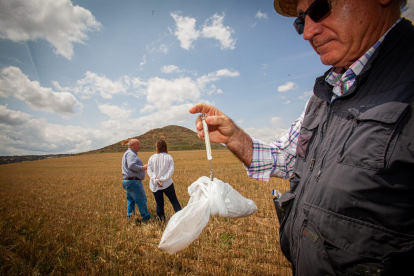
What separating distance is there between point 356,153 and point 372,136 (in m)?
0.11

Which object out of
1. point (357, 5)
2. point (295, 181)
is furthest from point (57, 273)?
point (357, 5)

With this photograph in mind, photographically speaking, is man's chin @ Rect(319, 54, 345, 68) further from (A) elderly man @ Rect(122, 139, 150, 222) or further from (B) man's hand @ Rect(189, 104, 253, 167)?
(A) elderly man @ Rect(122, 139, 150, 222)

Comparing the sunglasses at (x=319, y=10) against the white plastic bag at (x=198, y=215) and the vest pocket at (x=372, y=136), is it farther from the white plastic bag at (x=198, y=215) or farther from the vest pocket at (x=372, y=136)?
the white plastic bag at (x=198, y=215)

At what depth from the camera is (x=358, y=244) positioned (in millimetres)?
918

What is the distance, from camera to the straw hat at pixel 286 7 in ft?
6.29

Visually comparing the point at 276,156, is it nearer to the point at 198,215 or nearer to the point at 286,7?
the point at 198,215

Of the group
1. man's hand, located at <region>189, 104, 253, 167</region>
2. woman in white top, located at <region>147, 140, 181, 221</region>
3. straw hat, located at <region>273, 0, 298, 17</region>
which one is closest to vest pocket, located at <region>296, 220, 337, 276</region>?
man's hand, located at <region>189, 104, 253, 167</region>

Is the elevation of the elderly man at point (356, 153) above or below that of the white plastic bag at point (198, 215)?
above

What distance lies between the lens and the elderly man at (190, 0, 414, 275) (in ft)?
2.83

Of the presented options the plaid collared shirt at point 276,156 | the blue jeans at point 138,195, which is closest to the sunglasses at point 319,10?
the plaid collared shirt at point 276,156

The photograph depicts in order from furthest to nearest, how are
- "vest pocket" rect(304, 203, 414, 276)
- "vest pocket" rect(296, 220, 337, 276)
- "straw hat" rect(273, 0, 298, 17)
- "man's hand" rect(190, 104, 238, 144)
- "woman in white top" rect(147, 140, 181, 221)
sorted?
1. "woman in white top" rect(147, 140, 181, 221)
2. "straw hat" rect(273, 0, 298, 17)
3. "man's hand" rect(190, 104, 238, 144)
4. "vest pocket" rect(296, 220, 337, 276)
5. "vest pocket" rect(304, 203, 414, 276)

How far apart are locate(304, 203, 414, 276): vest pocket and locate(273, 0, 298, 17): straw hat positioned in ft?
6.37

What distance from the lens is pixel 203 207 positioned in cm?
177

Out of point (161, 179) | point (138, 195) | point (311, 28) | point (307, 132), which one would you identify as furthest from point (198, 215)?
point (138, 195)
